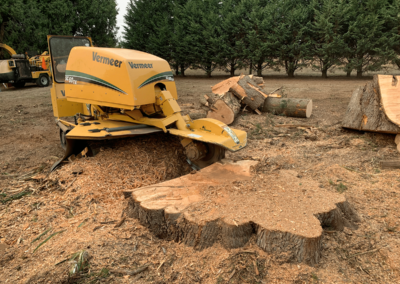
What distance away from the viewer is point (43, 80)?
16203mm

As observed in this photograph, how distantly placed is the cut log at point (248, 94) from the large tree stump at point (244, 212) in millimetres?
4686

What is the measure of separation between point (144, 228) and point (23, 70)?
15586mm

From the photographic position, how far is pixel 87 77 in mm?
4176

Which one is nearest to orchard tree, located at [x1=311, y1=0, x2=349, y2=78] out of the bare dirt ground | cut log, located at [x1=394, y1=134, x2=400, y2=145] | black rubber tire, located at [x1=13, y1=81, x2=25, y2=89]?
the bare dirt ground

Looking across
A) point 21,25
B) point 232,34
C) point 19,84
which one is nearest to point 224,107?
point 232,34

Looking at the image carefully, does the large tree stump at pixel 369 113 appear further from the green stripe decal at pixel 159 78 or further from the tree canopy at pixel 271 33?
the tree canopy at pixel 271 33

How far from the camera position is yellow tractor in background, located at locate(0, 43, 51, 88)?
14648 mm

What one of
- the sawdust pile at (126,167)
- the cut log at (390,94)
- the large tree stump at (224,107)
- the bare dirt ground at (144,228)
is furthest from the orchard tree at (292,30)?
the sawdust pile at (126,167)

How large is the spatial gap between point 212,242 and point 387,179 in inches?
106

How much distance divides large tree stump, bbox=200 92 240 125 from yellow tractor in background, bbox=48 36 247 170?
2.90 meters

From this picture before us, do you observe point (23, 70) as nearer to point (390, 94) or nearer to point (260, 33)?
point (260, 33)

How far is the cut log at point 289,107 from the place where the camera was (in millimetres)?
7543

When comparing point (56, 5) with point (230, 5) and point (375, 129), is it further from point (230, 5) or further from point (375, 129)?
point (375, 129)

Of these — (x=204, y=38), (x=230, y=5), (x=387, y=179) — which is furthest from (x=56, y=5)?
(x=387, y=179)
